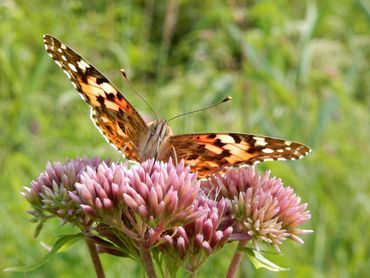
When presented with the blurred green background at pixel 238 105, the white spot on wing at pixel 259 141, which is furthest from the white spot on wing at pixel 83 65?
the blurred green background at pixel 238 105

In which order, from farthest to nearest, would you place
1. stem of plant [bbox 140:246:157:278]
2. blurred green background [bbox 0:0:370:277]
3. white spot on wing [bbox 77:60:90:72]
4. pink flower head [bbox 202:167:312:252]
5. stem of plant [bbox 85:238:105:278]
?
blurred green background [bbox 0:0:370:277]
white spot on wing [bbox 77:60:90:72]
pink flower head [bbox 202:167:312:252]
stem of plant [bbox 85:238:105:278]
stem of plant [bbox 140:246:157:278]

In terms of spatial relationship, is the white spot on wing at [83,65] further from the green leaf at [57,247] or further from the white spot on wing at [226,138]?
the green leaf at [57,247]

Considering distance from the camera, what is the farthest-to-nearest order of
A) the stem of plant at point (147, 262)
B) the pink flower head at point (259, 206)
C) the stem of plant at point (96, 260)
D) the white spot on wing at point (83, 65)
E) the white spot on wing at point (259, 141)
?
the white spot on wing at point (83, 65) → the white spot on wing at point (259, 141) → the pink flower head at point (259, 206) → the stem of plant at point (96, 260) → the stem of plant at point (147, 262)

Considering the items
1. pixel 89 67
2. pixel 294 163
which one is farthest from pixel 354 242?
pixel 89 67

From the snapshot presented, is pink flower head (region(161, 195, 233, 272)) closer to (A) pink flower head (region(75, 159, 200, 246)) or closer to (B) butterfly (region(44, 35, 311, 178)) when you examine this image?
(A) pink flower head (region(75, 159, 200, 246))

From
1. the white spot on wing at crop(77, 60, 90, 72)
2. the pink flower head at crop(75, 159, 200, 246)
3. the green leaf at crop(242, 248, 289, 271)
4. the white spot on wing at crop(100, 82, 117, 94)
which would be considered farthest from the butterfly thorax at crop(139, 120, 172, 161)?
the green leaf at crop(242, 248, 289, 271)

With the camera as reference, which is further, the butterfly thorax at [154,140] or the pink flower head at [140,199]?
the butterfly thorax at [154,140]

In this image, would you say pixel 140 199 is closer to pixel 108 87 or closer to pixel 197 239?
pixel 197 239
